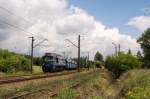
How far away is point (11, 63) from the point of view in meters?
60.4

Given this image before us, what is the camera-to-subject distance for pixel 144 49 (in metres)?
118

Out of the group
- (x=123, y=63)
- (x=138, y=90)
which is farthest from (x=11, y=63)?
(x=138, y=90)

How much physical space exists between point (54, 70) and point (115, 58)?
1605 centimetres

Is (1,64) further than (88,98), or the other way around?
(1,64)

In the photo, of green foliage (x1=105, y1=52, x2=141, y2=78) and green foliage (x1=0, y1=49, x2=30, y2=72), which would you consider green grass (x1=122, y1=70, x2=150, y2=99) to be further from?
green foliage (x1=105, y1=52, x2=141, y2=78)

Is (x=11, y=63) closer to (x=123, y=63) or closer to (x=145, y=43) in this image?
(x=123, y=63)

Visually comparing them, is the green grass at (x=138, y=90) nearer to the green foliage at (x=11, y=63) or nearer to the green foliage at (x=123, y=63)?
the green foliage at (x=11, y=63)

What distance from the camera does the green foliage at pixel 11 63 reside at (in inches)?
2323

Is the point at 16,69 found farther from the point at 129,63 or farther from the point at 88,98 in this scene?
the point at 88,98

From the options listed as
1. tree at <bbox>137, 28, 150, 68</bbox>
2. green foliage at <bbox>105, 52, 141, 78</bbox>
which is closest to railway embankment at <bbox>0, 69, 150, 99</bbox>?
green foliage at <bbox>105, 52, 141, 78</bbox>

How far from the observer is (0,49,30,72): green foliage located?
5900 centimetres

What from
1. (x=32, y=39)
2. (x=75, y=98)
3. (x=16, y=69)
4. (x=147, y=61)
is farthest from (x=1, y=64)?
(x=147, y=61)

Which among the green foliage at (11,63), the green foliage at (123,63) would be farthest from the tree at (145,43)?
the green foliage at (11,63)

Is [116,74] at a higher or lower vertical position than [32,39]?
lower
